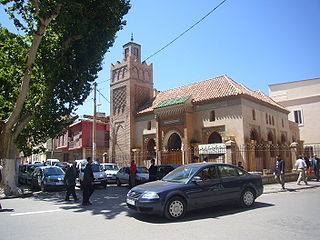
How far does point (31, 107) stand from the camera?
14797mm

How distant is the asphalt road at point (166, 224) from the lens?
5.90 meters

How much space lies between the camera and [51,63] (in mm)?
14406

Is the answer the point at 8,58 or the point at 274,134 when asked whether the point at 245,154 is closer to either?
the point at 274,134

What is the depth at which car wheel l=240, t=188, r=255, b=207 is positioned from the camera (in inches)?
345

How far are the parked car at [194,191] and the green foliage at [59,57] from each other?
8934 millimetres

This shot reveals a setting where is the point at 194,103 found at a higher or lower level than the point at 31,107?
higher

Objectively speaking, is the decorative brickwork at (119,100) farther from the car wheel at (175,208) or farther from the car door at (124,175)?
the car wheel at (175,208)

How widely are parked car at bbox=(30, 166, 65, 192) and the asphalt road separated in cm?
588

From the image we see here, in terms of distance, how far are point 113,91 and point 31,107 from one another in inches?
620

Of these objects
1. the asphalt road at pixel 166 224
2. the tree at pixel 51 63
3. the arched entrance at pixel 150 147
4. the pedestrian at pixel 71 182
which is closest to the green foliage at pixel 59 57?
the tree at pixel 51 63

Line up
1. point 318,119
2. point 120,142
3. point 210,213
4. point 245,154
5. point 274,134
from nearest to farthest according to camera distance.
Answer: point 210,213
point 245,154
point 274,134
point 120,142
point 318,119

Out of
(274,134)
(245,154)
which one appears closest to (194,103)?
(245,154)

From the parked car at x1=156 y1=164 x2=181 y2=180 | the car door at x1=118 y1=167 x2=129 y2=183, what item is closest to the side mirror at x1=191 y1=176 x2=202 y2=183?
the parked car at x1=156 y1=164 x2=181 y2=180

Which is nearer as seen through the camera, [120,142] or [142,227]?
[142,227]
